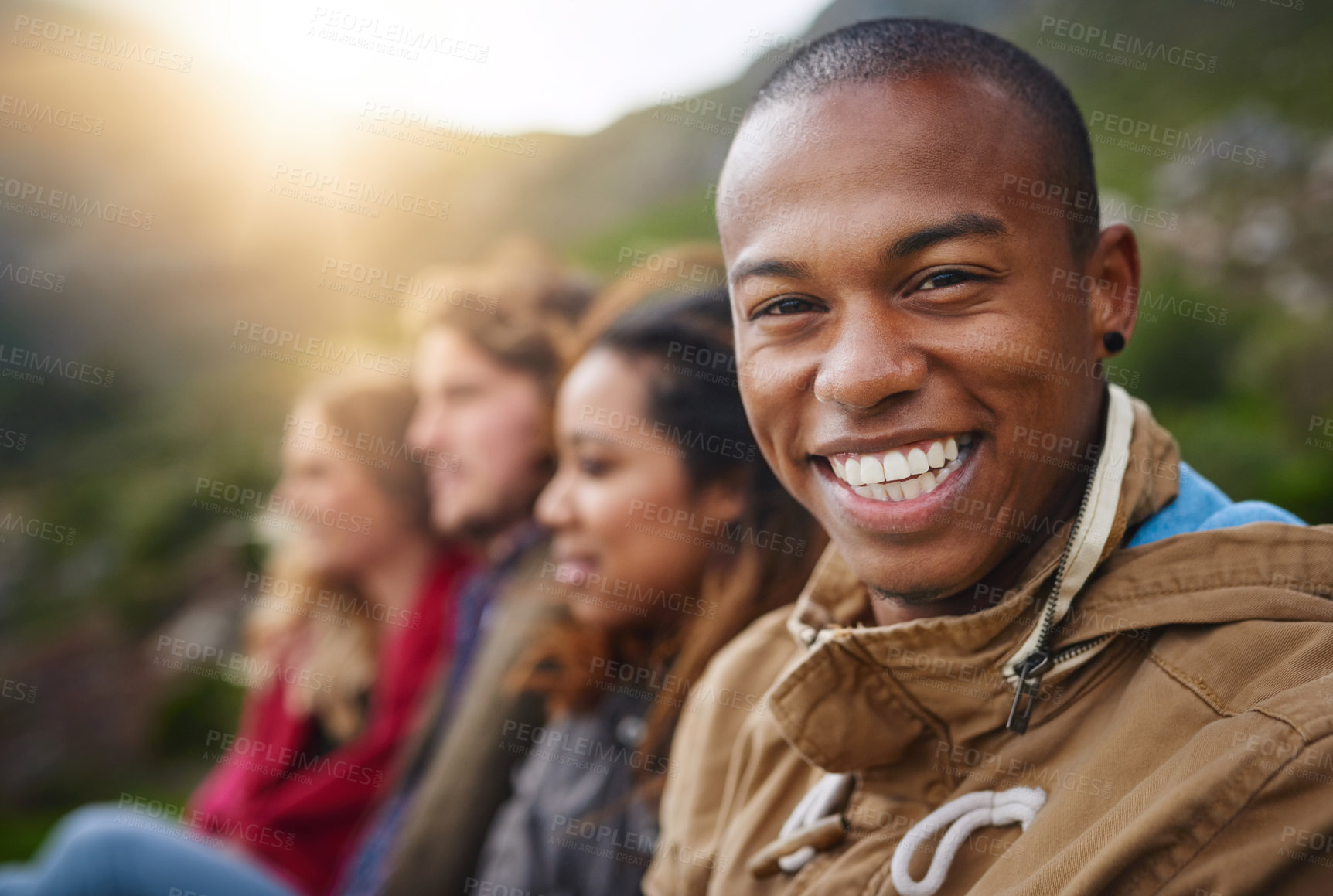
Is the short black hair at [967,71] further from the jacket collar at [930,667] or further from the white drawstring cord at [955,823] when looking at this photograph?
the white drawstring cord at [955,823]

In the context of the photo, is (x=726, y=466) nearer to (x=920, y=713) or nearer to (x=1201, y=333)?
(x=920, y=713)

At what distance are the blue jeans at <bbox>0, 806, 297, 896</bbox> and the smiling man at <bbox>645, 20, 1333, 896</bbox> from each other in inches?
96.8

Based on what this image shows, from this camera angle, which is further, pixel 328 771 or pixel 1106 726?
pixel 328 771

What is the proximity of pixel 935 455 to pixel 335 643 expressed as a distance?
4180 millimetres

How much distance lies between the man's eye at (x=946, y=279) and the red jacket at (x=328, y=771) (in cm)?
318

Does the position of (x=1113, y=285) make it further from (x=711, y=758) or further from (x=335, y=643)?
(x=335, y=643)

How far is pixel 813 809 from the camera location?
1.66 m

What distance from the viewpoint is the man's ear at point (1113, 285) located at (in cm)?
151

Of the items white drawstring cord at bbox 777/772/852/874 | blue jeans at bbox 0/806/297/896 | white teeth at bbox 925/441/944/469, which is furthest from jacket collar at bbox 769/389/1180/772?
blue jeans at bbox 0/806/297/896

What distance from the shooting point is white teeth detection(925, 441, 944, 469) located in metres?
1.42

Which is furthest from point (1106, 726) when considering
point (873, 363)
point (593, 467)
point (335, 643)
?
point (335, 643)

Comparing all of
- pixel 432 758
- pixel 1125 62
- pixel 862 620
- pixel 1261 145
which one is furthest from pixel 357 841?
pixel 1125 62

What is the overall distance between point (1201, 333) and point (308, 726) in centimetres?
519

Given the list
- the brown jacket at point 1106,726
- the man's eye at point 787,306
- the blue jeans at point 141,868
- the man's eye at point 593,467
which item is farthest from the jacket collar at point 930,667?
the blue jeans at point 141,868
